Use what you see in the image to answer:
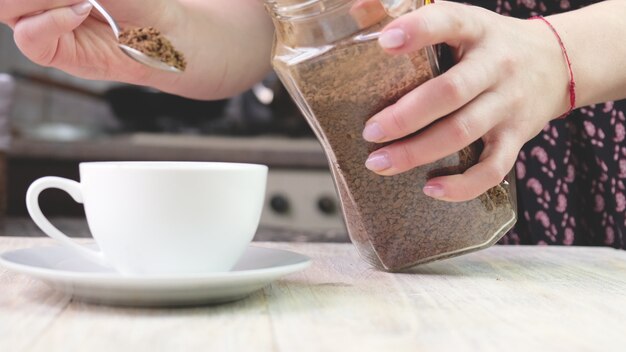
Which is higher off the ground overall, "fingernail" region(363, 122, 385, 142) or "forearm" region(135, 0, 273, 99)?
"fingernail" region(363, 122, 385, 142)

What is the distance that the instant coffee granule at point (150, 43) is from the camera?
572mm

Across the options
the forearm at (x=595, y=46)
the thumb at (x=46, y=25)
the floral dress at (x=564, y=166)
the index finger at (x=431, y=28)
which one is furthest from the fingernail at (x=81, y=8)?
the floral dress at (x=564, y=166)

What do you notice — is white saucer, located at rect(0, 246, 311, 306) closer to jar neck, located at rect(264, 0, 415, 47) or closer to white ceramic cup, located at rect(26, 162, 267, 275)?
white ceramic cup, located at rect(26, 162, 267, 275)

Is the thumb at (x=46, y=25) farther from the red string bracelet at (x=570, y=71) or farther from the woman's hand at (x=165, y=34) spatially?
the red string bracelet at (x=570, y=71)

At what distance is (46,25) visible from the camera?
0.63m

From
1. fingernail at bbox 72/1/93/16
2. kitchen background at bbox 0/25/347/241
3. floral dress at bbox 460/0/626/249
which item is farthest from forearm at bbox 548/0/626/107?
kitchen background at bbox 0/25/347/241

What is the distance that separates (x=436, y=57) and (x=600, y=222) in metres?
0.53

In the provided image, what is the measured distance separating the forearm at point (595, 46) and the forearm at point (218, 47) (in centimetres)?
44

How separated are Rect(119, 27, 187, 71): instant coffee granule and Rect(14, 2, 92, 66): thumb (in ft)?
0.23

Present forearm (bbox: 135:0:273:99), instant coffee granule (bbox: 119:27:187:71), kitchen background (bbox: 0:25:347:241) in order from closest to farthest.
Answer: instant coffee granule (bbox: 119:27:187:71) → forearm (bbox: 135:0:273:99) → kitchen background (bbox: 0:25:347:241)

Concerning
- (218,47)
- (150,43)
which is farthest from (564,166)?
(150,43)

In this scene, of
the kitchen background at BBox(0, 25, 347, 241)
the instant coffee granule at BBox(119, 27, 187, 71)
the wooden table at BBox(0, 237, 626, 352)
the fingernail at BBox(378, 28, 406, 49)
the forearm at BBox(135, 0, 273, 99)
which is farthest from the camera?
the kitchen background at BBox(0, 25, 347, 241)

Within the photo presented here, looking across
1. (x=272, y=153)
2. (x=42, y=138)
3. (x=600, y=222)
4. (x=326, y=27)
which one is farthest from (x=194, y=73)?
(x=42, y=138)

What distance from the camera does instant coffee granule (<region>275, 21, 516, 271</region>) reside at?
1.68 feet
